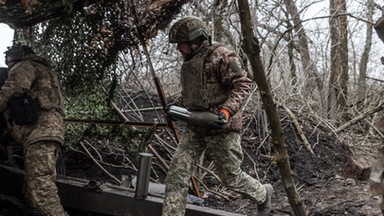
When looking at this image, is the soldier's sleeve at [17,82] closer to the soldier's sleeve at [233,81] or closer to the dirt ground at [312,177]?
the soldier's sleeve at [233,81]

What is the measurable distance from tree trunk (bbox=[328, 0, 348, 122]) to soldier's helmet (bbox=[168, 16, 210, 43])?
6.12 m

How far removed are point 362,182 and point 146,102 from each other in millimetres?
4789

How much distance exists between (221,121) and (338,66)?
7.74m

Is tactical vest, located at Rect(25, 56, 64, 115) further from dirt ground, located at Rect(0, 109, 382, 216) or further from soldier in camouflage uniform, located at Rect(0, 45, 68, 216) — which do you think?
dirt ground, located at Rect(0, 109, 382, 216)

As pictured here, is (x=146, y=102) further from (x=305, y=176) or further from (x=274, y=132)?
(x=274, y=132)

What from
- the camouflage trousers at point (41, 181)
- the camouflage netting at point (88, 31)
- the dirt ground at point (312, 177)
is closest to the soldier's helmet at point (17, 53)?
the camouflage netting at point (88, 31)

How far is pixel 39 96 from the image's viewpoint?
5.22 m

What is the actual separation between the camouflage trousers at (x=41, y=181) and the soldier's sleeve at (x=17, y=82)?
57 cm

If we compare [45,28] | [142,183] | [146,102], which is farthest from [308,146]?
[45,28]

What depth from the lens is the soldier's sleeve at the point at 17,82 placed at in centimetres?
490

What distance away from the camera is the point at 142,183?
512 cm

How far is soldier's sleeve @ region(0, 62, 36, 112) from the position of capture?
4898 millimetres

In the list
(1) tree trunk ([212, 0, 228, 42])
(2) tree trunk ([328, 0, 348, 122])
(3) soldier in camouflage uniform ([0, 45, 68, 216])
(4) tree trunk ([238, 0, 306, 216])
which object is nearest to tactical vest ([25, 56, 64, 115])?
(3) soldier in camouflage uniform ([0, 45, 68, 216])

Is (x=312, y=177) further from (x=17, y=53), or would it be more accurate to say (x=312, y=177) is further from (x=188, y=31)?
(x=17, y=53)
